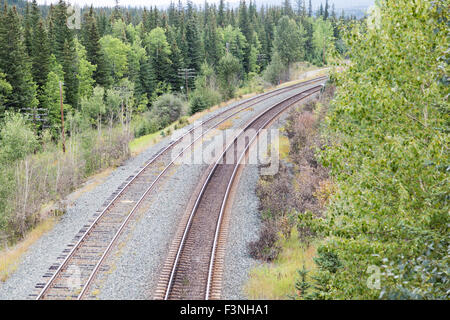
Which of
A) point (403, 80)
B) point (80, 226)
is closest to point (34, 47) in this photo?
point (80, 226)

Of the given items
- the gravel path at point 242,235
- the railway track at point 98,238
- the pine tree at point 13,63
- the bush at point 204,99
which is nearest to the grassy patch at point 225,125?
the railway track at point 98,238

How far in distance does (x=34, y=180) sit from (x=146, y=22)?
64.6m

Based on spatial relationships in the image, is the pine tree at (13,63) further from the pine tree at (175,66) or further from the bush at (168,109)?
the pine tree at (175,66)

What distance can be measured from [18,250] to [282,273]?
9636mm

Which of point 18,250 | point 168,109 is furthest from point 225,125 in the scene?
point 18,250

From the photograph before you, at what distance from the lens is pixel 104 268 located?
43.2 feet

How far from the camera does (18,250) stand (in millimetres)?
14852

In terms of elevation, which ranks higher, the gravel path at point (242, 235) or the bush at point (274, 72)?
the bush at point (274, 72)

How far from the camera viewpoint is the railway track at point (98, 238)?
12.1 meters

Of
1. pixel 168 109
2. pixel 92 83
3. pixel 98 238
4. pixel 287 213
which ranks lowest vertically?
pixel 98 238

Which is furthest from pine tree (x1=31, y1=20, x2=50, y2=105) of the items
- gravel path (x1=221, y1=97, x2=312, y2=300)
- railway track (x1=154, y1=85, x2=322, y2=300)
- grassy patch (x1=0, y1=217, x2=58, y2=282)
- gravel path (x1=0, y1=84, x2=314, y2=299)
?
gravel path (x1=221, y1=97, x2=312, y2=300)

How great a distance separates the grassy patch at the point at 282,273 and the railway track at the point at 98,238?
16.5 feet

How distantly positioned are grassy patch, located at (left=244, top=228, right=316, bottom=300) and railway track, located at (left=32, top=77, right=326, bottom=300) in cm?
504

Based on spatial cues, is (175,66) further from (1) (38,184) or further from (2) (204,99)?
(1) (38,184)
